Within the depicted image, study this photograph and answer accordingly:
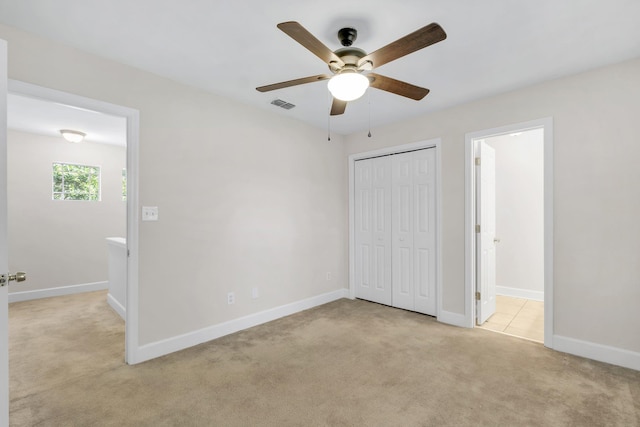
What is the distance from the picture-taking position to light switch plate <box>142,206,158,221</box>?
262 cm

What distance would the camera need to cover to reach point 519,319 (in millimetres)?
3617

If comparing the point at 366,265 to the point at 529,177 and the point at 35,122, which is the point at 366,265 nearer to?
the point at 529,177

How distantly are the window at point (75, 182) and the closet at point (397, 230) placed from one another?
15.3ft

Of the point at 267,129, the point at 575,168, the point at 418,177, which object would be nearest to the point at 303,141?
the point at 267,129

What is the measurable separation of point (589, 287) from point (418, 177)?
6.46ft

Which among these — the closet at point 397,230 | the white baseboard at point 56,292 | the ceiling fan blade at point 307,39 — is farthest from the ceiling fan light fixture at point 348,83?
the white baseboard at point 56,292

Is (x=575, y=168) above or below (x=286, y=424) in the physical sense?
above

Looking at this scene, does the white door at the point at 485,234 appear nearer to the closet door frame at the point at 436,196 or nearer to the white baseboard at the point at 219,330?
the closet door frame at the point at 436,196

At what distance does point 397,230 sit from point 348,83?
2.60m

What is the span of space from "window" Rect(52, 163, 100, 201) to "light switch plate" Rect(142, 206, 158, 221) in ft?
11.8

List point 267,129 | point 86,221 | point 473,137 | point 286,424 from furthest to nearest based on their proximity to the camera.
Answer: point 86,221, point 267,129, point 473,137, point 286,424

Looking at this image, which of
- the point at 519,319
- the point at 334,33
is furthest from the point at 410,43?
the point at 519,319

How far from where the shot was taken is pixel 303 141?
4.03 m

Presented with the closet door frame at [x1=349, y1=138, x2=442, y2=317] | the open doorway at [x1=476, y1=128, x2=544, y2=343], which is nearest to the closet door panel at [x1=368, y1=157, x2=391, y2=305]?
the closet door frame at [x1=349, y1=138, x2=442, y2=317]
